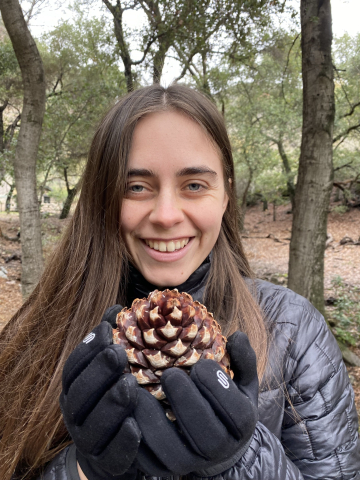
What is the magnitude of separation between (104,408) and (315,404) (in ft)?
3.50

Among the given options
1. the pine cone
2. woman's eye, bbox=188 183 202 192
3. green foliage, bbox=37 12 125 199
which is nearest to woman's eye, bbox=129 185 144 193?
woman's eye, bbox=188 183 202 192

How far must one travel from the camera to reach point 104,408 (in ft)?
2.99

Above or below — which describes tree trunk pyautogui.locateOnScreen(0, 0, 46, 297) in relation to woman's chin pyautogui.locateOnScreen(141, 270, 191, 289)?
above

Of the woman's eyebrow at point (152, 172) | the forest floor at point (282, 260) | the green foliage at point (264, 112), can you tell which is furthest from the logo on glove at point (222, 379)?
the green foliage at point (264, 112)

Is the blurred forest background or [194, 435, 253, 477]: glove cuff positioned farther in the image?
the blurred forest background

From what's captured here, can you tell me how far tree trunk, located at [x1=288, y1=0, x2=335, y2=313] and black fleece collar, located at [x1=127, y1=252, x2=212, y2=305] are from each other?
3110mm

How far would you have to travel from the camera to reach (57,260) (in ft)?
6.01

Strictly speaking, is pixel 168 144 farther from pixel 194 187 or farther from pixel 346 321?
pixel 346 321

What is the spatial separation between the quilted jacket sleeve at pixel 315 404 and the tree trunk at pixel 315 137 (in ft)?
9.79

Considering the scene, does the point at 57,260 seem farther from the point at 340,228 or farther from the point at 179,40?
the point at 340,228

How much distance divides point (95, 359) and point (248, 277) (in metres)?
1.27

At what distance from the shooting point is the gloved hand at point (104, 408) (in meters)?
0.90

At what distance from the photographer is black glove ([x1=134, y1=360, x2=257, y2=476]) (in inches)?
35.6

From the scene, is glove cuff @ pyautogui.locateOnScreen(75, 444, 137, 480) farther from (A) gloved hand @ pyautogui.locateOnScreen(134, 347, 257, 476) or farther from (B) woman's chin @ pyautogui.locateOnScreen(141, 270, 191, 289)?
(B) woman's chin @ pyautogui.locateOnScreen(141, 270, 191, 289)
